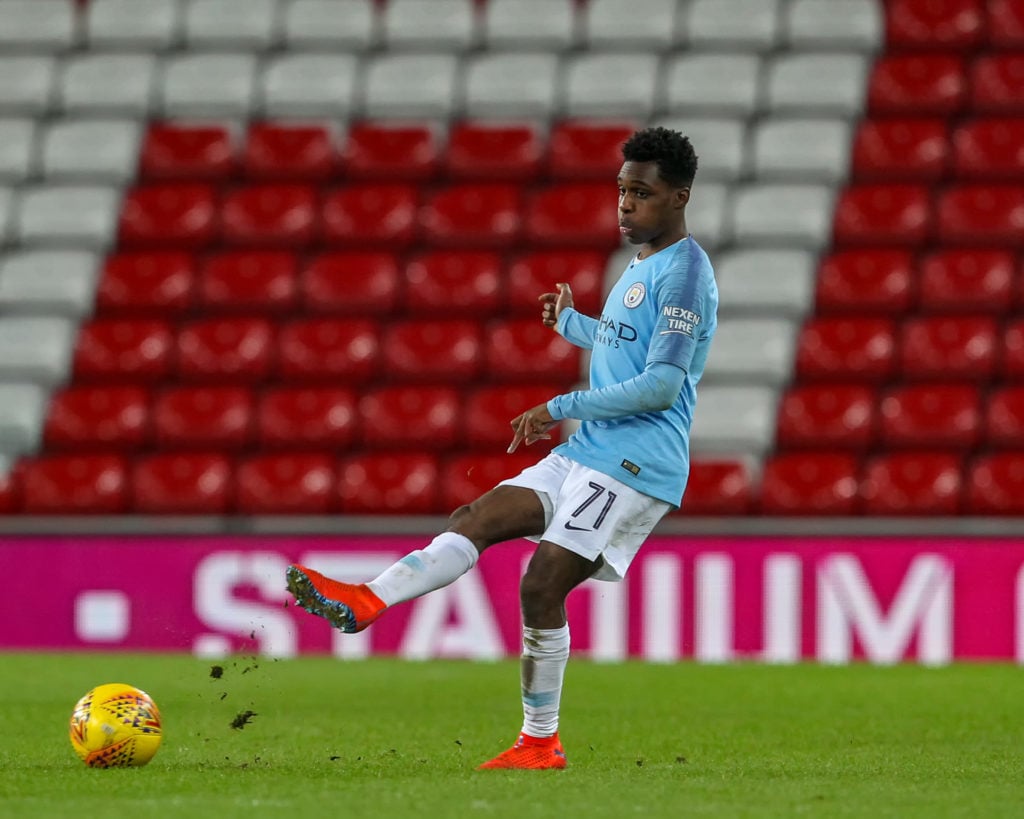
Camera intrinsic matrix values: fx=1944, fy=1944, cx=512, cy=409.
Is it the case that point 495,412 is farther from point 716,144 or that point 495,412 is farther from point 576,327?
point 576,327

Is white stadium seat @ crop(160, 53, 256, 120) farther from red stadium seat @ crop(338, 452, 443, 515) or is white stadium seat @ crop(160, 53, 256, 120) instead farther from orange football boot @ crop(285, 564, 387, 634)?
orange football boot @ crop(285, 564, 387, 634)

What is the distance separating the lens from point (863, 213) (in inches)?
493

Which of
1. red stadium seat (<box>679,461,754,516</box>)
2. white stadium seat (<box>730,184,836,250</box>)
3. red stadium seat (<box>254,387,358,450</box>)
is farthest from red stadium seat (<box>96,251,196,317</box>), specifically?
red stadium seat (<box>679,461,754,516</box>)

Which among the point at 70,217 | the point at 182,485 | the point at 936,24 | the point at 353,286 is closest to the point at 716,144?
the point at 936,24

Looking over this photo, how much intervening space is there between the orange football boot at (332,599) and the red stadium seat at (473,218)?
7.90 meters

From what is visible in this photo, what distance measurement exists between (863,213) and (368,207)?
3273 mm

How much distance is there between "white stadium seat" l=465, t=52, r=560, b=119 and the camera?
1345cm

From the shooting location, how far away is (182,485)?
1146cm

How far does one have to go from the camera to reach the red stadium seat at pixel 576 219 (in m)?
12.7

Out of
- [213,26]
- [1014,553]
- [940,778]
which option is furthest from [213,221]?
[940,778]

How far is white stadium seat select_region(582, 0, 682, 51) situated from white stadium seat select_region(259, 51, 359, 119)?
174 centimetres

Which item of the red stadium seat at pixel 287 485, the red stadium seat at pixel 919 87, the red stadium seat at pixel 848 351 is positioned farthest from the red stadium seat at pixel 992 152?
the red stadium seat at pixel 287 485

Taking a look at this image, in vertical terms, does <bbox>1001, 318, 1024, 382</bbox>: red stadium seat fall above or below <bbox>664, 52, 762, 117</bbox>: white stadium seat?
below

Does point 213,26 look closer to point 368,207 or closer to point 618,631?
point 368,207
